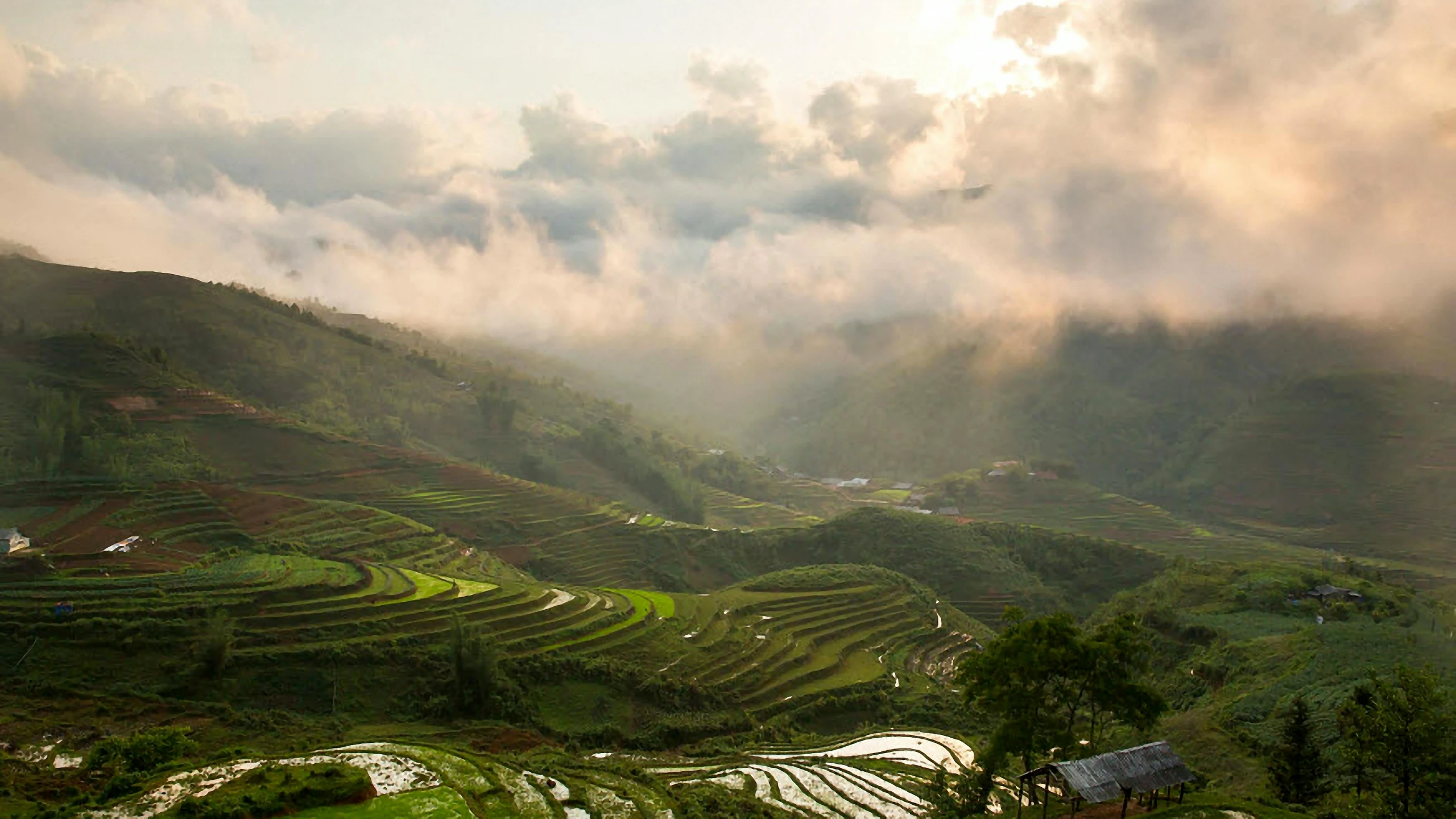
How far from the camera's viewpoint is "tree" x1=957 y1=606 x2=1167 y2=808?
90.3ft

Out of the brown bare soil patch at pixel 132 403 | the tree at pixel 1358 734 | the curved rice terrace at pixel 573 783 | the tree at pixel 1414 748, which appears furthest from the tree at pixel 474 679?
the brown bare soil patch at pixel 132 403

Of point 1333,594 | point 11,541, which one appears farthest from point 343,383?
point 1333,594

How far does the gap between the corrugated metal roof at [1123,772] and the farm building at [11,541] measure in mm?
55594

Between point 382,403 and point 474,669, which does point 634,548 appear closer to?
point 474,669

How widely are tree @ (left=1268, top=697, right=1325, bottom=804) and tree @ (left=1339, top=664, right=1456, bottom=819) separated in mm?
4642

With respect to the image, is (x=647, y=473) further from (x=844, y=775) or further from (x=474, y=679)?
(x=844, y=775)

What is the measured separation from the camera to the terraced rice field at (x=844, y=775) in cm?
3253

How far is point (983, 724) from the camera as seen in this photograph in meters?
49.7

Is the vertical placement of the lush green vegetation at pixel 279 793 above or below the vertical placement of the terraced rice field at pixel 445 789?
above

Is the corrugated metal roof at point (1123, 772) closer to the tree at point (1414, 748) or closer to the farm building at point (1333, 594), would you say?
the tree at point (1414, 748)

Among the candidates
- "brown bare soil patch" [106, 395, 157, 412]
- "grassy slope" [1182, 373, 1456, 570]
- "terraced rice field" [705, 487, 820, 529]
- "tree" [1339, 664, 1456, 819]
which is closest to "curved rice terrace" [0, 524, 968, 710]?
"brown bare soil patch" [106, 395, 157, 412]

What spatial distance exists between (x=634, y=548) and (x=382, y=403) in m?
64.9

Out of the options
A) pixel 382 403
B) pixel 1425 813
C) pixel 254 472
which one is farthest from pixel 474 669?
pixel 382 403

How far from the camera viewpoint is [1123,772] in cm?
2377
